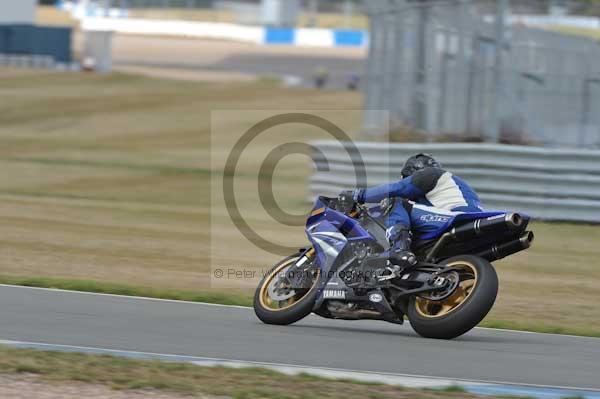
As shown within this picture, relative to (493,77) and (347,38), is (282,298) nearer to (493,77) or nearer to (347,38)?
(493,77)

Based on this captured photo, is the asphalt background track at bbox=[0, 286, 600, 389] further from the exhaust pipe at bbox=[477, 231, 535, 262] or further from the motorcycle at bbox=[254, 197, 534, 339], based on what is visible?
the exhaust pipe at bbox=[477, 231, 535, 262]

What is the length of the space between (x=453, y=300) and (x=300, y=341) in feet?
3.69

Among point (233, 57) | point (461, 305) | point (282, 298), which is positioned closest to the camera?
point (461, 305)

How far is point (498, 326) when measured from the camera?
9.12 meters

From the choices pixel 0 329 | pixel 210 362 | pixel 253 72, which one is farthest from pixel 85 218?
pixel 253 72

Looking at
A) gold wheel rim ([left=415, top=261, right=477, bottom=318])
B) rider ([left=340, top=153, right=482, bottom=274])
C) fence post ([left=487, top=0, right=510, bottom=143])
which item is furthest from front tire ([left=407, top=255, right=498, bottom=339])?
fence post ([left=487, top=0, right=510, bottom=143])

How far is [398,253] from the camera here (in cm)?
807

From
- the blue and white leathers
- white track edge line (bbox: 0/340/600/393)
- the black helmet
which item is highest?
the black helmet

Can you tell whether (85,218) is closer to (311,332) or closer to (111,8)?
(311,332)

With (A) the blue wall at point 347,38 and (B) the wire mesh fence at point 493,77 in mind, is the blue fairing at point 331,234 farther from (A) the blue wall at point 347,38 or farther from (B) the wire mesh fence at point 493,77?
(A) the blue wall at point 347,38

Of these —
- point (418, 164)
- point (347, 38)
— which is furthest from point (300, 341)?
point (347, 38)

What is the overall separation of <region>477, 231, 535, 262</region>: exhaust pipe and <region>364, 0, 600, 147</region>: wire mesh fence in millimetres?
8783

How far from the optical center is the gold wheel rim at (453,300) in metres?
7.68

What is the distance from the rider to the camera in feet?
26.5
